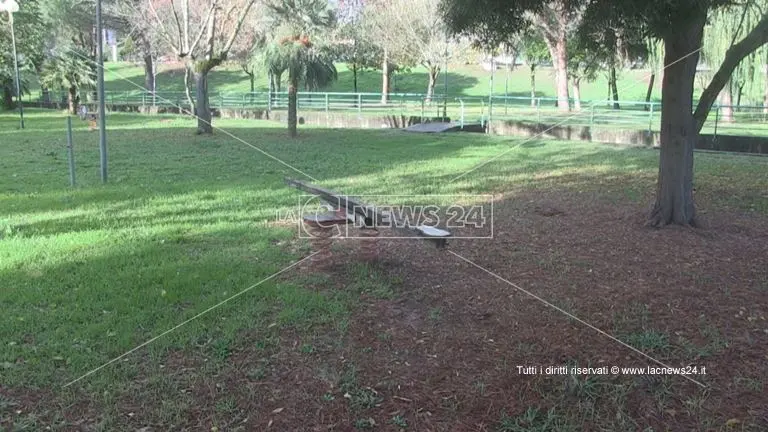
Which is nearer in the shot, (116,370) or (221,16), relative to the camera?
(116,370)

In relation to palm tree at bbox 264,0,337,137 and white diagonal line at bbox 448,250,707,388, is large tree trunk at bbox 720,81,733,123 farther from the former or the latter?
white diagonal line at bbox 448,250,707,388

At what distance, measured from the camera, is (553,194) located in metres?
9.12

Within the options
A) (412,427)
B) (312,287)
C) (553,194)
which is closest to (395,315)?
(312,287)

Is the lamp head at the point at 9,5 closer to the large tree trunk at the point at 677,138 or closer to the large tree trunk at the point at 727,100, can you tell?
the large tree trunk at the point at 677,138

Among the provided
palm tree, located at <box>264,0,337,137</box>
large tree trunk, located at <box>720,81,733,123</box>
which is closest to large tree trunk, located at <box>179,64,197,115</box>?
palm tree, located at <box>264,0,337,137</box>

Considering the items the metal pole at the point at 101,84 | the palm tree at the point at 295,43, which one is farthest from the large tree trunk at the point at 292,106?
the metal pole at the point at 101,84

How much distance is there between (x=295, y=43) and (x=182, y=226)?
43.8 feet

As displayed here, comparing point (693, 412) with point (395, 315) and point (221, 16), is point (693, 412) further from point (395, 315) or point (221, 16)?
point (221, 16)

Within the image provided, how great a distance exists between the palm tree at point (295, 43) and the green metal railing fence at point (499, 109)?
358 cm

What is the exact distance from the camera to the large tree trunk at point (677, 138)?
658 cm

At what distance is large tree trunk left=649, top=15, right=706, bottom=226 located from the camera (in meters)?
6.58

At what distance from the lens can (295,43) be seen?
19.2 metres

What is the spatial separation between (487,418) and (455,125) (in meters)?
19.7

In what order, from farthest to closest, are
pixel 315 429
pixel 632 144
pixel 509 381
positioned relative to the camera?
pixel 632 144 → pixel 509 381 → pixel 315 429
